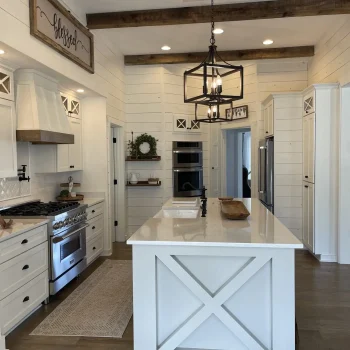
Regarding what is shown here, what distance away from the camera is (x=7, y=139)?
11.4ft

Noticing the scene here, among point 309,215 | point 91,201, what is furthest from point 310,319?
point 91,201

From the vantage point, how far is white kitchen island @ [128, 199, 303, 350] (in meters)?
2.31

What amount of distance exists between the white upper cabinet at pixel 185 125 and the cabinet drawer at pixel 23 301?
12.9ft

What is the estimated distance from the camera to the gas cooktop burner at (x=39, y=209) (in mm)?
3584

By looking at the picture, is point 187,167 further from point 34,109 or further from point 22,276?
point 22,276

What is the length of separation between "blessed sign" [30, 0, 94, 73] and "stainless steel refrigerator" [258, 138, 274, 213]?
3.03 meters

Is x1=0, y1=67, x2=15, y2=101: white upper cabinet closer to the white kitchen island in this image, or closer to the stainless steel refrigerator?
the white kitchen island

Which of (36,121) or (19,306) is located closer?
(19,306)

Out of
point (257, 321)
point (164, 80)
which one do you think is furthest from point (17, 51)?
point (164, 80)

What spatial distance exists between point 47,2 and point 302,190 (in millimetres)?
4403

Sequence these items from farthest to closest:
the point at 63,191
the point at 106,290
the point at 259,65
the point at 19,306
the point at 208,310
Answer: the point at 259,65 → the point at 63,191 → the point at 106,290 → the point at 19,306 → the point at 208,310

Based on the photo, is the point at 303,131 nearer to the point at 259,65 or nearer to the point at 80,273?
the point at 259,65

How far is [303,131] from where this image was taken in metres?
5.41

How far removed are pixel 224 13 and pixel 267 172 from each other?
2601 mm
